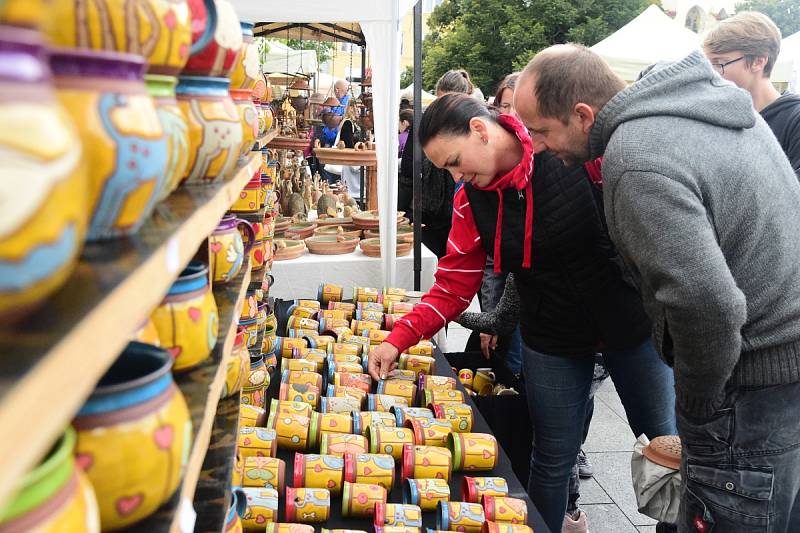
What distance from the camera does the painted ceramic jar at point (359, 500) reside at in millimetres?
1610

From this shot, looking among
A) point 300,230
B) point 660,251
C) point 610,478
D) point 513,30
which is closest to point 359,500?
point 660,251

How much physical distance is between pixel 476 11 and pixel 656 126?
23418 mm

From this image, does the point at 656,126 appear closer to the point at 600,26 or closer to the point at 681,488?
the point at 681,488

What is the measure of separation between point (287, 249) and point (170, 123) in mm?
3262

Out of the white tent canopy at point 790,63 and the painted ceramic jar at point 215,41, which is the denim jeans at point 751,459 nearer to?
the painted ceramic jar at point 215,41

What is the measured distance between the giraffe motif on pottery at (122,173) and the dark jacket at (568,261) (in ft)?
5.38

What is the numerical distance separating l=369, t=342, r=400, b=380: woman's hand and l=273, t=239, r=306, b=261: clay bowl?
5.43ft

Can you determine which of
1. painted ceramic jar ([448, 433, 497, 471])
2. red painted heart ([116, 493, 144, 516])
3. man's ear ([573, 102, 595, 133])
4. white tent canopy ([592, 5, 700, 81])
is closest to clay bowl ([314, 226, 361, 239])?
painted ceramic jar ([448, 433, 497, 471])

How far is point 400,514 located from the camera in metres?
1.57

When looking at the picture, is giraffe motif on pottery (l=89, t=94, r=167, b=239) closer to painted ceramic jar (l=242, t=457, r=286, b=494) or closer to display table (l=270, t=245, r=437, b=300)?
painted ceramic jar (l=242, t=457, r=286, b=494)

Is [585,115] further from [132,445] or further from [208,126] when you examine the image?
[132,445]

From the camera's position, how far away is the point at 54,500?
0.43 metres

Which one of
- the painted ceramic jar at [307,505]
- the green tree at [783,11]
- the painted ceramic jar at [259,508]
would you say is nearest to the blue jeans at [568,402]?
the painted ceramic jar at [307,505]

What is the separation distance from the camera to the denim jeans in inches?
58.9
